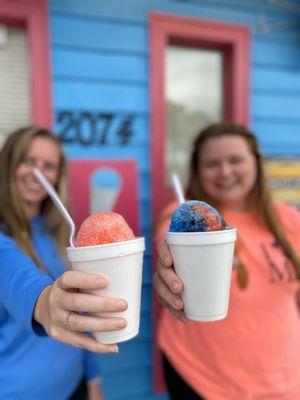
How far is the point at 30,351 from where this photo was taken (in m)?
1.13

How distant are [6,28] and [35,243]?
119 cm

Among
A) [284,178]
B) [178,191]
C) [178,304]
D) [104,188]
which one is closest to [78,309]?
[178,304]

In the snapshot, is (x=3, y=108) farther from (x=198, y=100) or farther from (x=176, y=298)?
(x=176, y=298)

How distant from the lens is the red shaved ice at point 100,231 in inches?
26.6

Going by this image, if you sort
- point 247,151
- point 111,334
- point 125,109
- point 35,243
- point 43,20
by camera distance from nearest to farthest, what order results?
point 111,334 → point 35,243 → point 247,151 → point 43,20 → point 125,109

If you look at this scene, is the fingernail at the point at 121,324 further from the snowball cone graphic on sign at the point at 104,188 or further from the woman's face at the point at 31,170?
the snowball cone graphic on sign at the point at 104,188

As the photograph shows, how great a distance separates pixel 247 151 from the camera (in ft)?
4.81

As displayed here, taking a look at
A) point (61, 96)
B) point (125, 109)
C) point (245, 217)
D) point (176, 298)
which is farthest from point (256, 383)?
point (61, 96)

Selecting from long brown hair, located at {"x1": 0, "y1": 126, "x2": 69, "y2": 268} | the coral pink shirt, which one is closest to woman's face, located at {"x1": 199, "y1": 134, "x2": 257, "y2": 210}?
the coral pink shirt

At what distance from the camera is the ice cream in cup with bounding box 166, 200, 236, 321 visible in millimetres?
727

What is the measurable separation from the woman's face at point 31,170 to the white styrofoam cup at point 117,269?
758mm

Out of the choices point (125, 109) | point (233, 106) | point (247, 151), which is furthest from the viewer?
point (233, 106)

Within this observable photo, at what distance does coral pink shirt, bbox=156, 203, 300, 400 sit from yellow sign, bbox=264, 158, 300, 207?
3.26ft

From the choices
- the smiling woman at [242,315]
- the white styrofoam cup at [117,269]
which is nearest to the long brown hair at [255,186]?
the smiling woman at [242,315]
